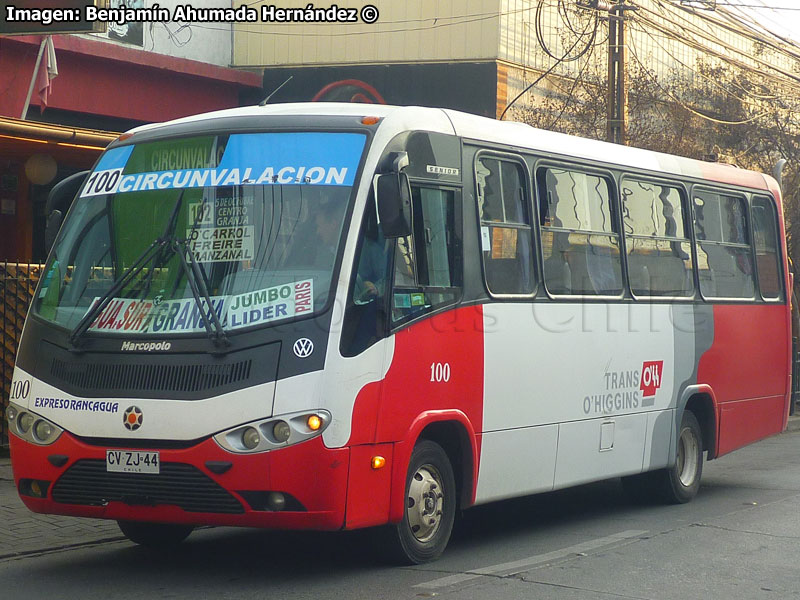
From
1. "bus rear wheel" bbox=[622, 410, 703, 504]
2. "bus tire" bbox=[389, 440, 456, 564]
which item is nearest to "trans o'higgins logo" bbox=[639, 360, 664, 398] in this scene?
"bus rear wheel" bbox=[622, 410, 703, 504]

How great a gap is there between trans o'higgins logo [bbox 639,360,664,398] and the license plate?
4.60 m

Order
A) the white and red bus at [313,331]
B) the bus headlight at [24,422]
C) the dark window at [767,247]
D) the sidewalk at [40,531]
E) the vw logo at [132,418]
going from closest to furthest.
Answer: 1. the white and red bus at [313,331]
2. the vw logo at [132,418]
3. the bus headlight at [24,422]
4. the sidewalk at [40,531]
5. the dark window at [767,247]

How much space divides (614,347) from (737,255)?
9.30ft

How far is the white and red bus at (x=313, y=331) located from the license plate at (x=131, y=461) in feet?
0.04

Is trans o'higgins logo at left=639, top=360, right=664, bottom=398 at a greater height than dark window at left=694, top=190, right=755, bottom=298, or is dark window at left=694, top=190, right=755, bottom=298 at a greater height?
dark window at left=694, top=190, right=755, bottom=298

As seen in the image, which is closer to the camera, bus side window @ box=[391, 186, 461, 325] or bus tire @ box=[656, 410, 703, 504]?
bus side window @ box=[391, 186, 461, 325]

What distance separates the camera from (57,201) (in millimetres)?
8492

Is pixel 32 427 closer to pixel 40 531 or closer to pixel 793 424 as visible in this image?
pixel 40 531

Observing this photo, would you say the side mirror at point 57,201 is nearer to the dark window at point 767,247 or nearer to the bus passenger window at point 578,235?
the bus passenger window at point 578,235

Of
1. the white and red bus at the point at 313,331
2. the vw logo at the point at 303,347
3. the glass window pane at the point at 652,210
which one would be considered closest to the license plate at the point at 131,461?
the white and red bus at the point at 313,331

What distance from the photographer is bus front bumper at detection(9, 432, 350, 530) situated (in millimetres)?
6730

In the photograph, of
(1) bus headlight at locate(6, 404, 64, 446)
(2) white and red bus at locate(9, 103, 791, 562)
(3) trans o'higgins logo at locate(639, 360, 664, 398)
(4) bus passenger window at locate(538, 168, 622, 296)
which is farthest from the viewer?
(3) trans o'higgins logo at locate(639, 360, 664, 398)

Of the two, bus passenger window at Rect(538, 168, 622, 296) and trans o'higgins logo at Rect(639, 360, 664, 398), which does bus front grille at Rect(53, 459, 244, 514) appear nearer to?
bus passenger window at Rect(538, 168, 622, 296)

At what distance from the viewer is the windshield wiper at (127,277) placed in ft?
23.9
